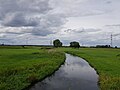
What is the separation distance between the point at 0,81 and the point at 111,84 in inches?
470

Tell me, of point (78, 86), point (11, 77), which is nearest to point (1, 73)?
point (11, 77)

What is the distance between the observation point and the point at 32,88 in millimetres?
22984

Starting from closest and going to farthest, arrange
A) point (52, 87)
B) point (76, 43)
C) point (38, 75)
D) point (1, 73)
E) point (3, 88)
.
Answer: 1. point (3, 88)
2. point (52, 87)
3. point (1, 73)
4. point (38, 75)
5. point (76, 43)

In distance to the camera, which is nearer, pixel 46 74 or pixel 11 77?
pixel 11 77

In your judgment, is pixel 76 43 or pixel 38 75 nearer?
pixel 38 75

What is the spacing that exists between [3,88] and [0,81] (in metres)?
2.26

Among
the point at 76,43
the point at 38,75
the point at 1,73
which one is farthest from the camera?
the point at 76,43

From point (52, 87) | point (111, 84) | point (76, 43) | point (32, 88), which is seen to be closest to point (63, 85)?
point (52, 87)

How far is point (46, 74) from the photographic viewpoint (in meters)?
31.0

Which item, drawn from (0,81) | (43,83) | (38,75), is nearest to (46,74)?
(38,75)

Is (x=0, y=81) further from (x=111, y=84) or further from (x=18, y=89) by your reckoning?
(x=111, y=84)

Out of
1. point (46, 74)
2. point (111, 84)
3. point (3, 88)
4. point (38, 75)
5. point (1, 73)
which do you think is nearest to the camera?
point (3, 88)

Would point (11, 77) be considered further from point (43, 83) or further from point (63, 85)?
point (63, 85)

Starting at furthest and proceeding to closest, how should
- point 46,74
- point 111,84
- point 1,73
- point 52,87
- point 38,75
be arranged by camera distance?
point 46,74 → point 38,75 → point 1,73 → point 52,87 → point 111,84
